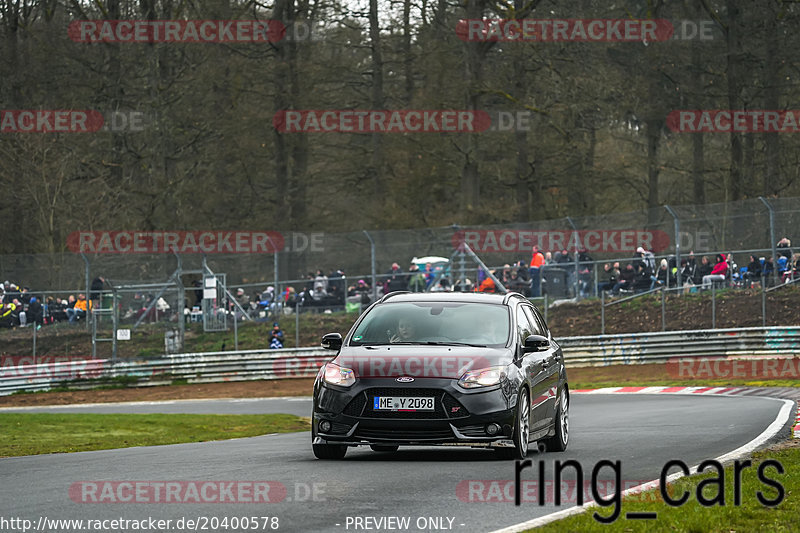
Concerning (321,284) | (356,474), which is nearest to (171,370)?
(321,284)

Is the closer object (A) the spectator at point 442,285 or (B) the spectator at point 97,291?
(A) the spectator at point 442,285

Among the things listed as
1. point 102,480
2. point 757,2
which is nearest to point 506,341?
point 102,480

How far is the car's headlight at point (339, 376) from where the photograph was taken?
37.9 ft

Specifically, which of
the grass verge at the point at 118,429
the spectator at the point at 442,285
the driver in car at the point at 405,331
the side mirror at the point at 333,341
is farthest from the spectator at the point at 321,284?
the side mirror at the point at 333,341

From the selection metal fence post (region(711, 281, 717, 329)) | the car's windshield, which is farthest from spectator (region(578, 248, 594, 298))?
the car's windshield

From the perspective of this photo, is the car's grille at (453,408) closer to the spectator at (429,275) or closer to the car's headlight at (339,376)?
the car's headlight at (339,376)

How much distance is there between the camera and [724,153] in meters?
53.3

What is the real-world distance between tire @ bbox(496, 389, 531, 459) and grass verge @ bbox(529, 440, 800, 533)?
6.99 feet

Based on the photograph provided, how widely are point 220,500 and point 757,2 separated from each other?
39.6 metres

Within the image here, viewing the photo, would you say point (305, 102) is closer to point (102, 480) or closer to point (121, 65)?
point (121, 65)

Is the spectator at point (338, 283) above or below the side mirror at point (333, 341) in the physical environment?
above

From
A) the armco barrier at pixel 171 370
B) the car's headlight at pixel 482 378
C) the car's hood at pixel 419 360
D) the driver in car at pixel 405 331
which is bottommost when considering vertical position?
the armco barrier at pixel 171 370

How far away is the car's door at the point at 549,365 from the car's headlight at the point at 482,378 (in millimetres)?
1472

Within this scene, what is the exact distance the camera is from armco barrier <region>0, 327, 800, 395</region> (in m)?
32.9
